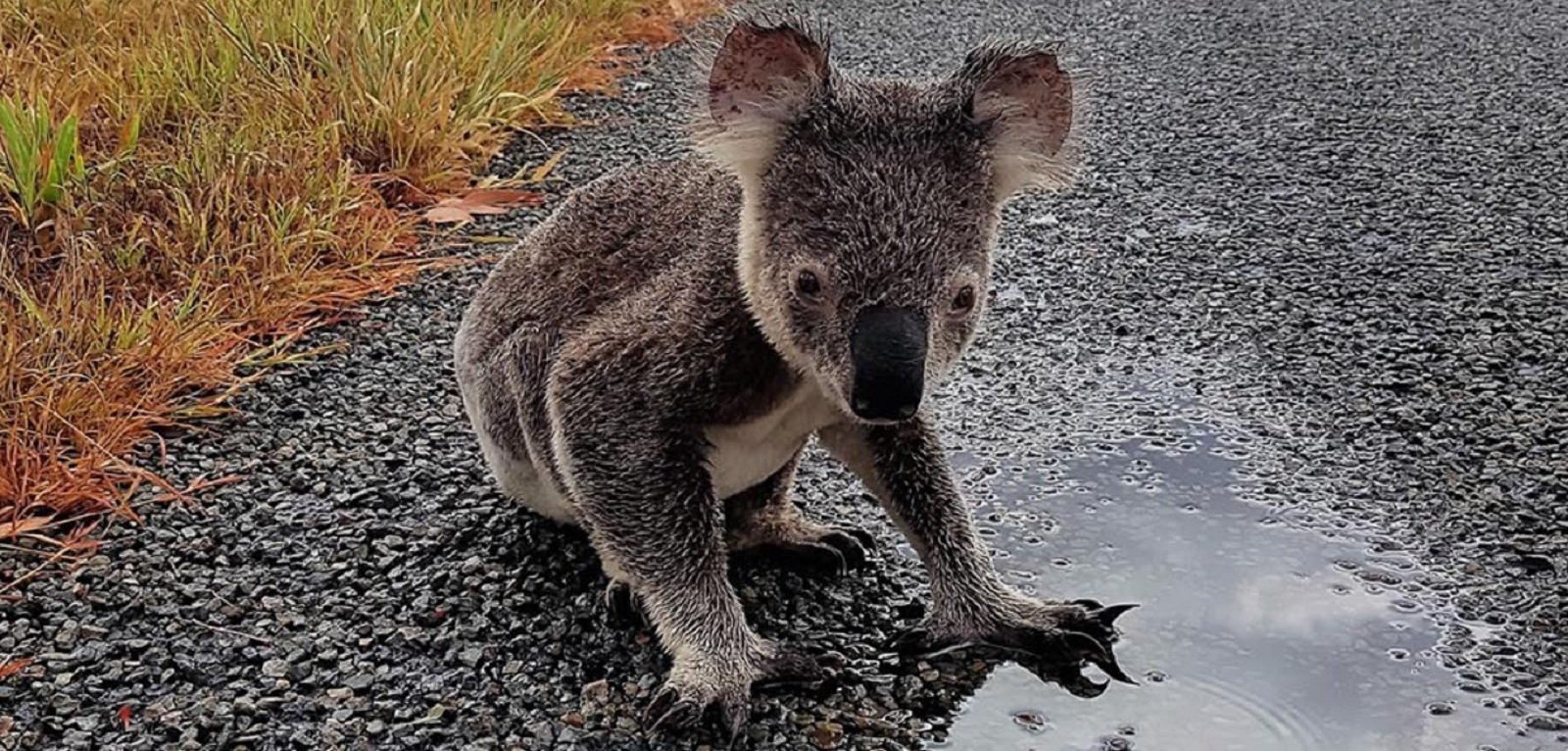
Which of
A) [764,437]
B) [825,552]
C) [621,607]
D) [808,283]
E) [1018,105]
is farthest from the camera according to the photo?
[825,552]

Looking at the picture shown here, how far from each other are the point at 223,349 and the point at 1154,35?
6.23 metres

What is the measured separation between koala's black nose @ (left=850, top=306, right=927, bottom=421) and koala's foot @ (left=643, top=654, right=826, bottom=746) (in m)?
0.51

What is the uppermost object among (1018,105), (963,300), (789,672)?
(1018,105)

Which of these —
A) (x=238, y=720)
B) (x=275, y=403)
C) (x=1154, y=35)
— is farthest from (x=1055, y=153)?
(x=1154, y=35)

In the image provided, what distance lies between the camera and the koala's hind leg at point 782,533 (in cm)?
279

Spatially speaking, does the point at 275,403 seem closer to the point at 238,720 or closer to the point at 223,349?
the point at 223,349

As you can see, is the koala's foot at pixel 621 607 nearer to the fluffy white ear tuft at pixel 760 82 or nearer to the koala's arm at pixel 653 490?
the koala's arm at pixel 653 490

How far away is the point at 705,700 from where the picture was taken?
2.28 m

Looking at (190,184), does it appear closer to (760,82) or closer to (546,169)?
(546,169)

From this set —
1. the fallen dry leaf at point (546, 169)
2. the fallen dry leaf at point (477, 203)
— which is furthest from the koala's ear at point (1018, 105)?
the fallen dry leaf at point (546, 169)

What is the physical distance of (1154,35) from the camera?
8516mm

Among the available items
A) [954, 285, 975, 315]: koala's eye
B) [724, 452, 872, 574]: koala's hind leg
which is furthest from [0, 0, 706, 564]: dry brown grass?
[954, 285, 975, 315]: koala's eye

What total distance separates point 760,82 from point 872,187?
280 mm

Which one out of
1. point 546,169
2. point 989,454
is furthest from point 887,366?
point 546,169
